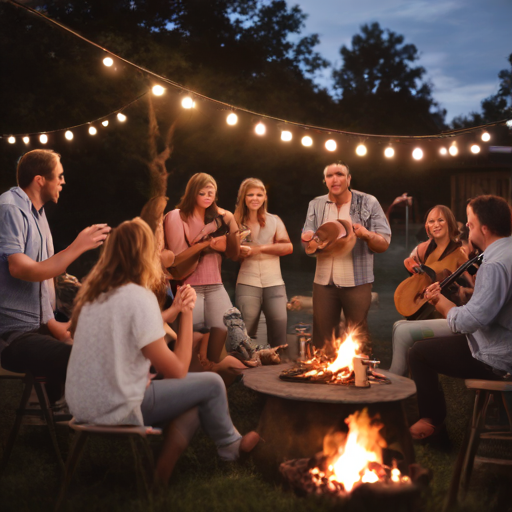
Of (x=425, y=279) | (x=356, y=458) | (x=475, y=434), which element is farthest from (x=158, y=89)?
(x=475, y=434)

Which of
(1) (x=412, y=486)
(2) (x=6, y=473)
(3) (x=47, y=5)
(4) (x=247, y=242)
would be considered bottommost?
(2) (x=6, y=473)

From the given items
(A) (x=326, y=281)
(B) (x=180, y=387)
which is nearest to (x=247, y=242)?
(A) (x=326, y=281)

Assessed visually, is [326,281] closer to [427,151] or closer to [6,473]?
[427,151]

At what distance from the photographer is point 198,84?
40.8ft

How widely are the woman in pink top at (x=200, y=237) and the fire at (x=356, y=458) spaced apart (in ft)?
5.23

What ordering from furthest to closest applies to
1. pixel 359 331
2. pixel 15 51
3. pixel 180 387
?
1. pixel 15 51
2. pixel 359 331
3. pixel 180 387

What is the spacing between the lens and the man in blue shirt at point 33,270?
10.8 ft

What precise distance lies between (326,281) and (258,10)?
12.6m

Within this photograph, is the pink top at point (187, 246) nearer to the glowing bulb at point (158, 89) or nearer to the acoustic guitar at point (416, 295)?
the glowing bulb at point (158, 89)

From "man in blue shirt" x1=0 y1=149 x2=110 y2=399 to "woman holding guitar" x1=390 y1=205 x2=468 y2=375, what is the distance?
7.57 ft

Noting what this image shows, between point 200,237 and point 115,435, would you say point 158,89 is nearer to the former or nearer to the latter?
point 200,237

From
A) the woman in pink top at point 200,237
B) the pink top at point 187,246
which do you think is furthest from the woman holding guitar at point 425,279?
the pink top at point 187,246

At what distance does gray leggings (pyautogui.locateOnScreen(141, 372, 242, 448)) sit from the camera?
2848 mm

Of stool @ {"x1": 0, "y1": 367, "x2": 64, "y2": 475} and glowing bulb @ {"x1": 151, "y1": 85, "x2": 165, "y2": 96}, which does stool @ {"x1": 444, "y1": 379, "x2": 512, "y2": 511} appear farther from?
glowing bulb @ {"x1": 151, "y1": 85, "x2": 165, "y2": 96}
